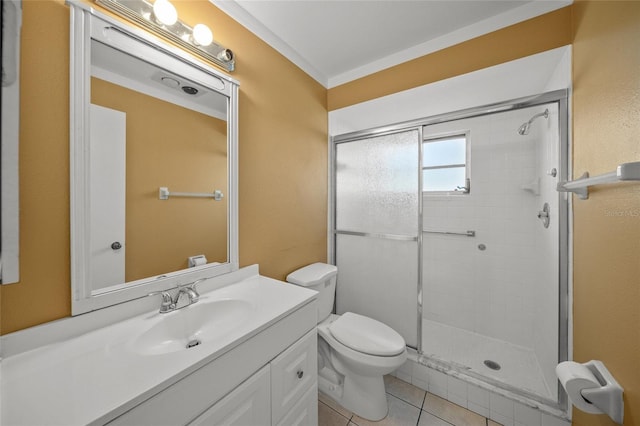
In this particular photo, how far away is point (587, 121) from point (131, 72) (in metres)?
1.94

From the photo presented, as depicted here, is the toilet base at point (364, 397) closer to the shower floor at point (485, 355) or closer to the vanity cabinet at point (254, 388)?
the vanity cabinet at point (254, 388)

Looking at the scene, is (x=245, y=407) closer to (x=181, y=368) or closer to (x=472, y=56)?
(x=181, y=368)

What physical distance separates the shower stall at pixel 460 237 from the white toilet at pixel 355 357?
1.51 feet

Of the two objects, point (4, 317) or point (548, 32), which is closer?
point (4, 317)

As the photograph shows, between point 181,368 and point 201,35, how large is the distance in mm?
1337

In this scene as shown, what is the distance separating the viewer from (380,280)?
1940mm

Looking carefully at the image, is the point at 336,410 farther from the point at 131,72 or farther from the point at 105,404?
the point at 131,72

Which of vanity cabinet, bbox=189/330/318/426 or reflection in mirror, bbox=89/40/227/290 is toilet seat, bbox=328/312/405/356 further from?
reflection in mirror, bbox=89/40/227/290

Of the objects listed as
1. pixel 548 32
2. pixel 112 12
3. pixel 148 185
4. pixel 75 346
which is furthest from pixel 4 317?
pixel 548 32

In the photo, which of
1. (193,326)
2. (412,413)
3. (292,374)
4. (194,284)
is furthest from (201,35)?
(412,413)

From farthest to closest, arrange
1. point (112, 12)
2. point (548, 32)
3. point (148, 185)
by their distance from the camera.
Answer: point (548, 32) → point (148, 185) → point (112, 12)

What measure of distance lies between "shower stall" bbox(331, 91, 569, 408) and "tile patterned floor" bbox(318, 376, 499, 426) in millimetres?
198

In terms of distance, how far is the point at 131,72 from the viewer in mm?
935

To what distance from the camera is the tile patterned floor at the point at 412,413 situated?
1.36 meters
